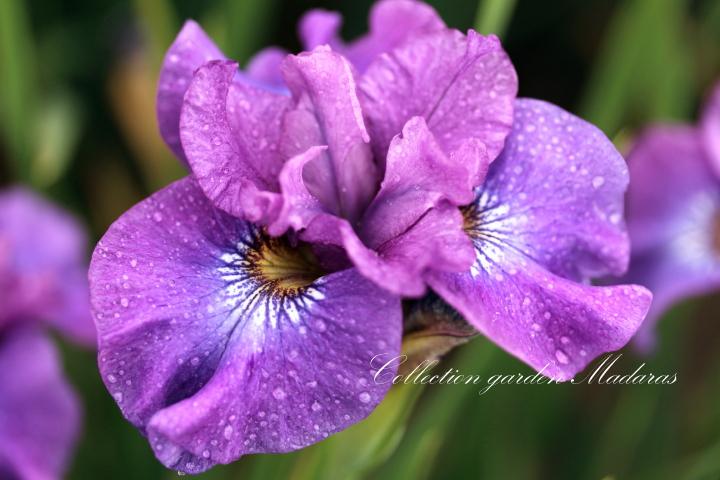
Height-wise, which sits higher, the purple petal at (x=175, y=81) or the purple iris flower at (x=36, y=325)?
the purple petal at (x=175, y=81)

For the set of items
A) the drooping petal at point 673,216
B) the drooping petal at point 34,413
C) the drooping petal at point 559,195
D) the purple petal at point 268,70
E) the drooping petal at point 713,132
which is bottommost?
the drooping petal at point 34,413

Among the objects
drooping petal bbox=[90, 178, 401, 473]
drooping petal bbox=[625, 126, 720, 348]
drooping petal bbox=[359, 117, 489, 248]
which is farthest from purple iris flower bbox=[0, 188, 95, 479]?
drooping petal bbox=[625, 126, 720, 348]

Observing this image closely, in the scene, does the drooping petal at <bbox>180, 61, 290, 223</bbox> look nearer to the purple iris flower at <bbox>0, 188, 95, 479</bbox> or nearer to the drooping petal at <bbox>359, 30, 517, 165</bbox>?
the drooping petal at <bbox>359, 30, 517, 165</bbox>

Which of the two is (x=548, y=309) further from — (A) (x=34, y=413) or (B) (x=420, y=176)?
(A) (x=34, y=413)

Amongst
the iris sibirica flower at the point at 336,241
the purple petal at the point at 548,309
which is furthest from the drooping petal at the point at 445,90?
the purple petal at the point at 548,309

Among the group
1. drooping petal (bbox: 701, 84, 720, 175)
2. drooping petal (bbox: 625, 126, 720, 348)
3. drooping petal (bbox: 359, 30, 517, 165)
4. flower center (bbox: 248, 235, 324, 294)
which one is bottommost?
drooping petal (bbox: 625, 126, 720, 348)

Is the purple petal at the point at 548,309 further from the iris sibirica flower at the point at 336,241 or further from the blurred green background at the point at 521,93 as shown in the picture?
the blurred green background at the point at 521,93
